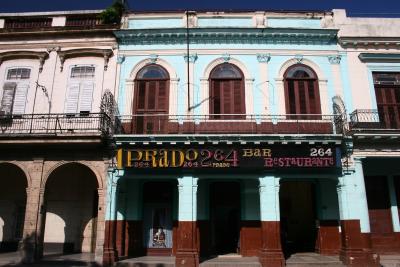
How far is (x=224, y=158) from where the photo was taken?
12.4 m

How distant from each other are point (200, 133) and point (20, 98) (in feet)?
24.5

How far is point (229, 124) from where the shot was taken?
43.0 ft

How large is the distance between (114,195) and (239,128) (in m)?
5.25

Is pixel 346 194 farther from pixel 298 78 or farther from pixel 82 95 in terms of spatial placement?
pixel 82 95

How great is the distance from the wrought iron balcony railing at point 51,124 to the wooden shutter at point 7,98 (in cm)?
44

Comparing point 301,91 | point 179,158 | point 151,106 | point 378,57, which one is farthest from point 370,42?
point 151,106

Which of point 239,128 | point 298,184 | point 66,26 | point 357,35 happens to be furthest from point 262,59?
point 66,26

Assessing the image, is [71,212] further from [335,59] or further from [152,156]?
[335,59]

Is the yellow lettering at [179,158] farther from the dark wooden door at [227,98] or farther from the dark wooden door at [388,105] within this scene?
the dark wooden door at [388,105]

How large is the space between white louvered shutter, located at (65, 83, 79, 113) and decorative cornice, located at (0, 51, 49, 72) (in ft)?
5.15

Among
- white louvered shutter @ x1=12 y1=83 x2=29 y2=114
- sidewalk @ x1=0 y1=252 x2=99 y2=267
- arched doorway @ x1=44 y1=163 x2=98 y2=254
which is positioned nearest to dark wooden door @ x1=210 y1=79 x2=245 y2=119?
arched doorway @ x1=44 y1=163 x2=98 y2=254

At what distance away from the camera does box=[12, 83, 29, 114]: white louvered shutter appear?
13.7 m

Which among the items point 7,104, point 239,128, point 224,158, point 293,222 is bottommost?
point 293,222

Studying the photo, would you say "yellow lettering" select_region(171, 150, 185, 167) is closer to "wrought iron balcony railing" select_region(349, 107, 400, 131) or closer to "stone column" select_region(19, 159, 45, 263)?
"stone column" select_region(19, 159, 45, 263)
